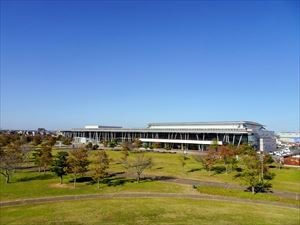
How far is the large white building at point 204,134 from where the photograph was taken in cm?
9900

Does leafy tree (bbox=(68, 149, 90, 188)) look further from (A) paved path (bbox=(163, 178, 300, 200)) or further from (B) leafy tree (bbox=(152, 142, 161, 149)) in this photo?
(B) leafy tree (bbox=(152, 142, 161, 149))

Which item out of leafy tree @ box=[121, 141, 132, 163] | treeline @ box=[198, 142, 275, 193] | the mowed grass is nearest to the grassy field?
treeline @ box=[198, 142, 275, 193]

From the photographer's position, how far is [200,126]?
118062 mm

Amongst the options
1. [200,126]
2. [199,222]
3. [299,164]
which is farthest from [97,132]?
[199,222]

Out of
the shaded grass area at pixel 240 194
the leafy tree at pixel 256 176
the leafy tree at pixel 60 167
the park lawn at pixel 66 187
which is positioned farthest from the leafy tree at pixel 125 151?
the leafy tree at pixel 256 176

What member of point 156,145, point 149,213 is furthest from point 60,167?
point 156,145

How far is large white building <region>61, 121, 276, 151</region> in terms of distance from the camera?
9900 cm

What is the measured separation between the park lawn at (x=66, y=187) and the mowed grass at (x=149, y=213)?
17.6 ft

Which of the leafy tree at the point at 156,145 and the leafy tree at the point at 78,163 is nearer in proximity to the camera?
the leafy tree at the point at 78,163

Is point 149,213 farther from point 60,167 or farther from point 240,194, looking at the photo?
point 60,167

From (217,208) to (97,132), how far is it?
13196cm

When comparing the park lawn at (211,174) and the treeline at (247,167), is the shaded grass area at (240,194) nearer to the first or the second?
the treeline at (247,167)

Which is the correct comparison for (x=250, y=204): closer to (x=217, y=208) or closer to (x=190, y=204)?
(x=217, y=208)

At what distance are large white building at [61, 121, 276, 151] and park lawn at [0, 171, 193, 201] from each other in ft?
161
